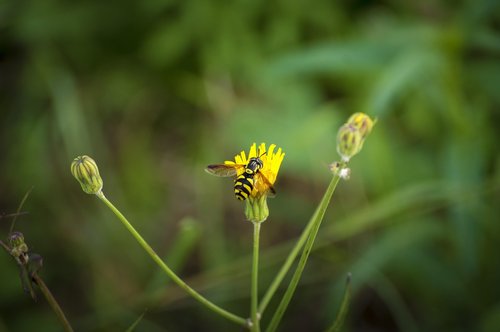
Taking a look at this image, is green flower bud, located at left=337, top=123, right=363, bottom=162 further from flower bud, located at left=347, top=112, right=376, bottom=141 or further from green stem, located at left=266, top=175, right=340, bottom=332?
green stem, located at left=266, top=175, right=340, bottom=332

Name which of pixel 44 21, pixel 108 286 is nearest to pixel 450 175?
pixel 108 286

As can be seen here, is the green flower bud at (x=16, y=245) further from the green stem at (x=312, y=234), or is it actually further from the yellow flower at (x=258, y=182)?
the green stem at (x=312, y=234)

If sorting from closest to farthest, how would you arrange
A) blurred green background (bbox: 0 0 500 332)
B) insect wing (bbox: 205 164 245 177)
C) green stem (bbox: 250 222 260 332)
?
green stem (bbox: 250 222 260 332)
insect wing (bbox: 205 164 245 177)
blurred green background (bbox: 0 0 500 332)

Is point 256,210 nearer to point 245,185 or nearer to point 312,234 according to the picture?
point 245,185

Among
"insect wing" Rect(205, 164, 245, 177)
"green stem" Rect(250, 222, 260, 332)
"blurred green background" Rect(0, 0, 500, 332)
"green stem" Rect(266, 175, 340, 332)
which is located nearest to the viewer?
"green stem" Rect(266, 175, 340, 332)

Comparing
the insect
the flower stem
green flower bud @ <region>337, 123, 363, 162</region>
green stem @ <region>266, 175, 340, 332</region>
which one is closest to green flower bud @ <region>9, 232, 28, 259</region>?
the flower stem

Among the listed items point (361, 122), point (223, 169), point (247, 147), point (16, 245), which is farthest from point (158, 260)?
point (247, 147)

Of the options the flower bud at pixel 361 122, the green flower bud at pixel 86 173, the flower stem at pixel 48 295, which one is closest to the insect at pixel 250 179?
the flower bud at pixel 361 122
